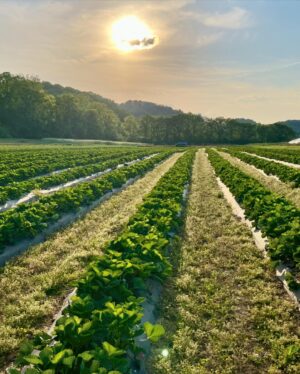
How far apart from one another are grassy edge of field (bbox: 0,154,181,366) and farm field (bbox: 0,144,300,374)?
0.09 ft

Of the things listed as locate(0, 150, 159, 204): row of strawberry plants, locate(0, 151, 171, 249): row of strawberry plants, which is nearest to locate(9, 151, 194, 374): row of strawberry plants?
locate(0, 151, 171, 249): row of strawberry plants

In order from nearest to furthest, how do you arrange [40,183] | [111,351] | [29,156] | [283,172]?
[111,351] → [40,183] → [283,172] → [29,156]

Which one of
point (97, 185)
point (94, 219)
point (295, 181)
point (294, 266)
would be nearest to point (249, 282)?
point (294, 266)

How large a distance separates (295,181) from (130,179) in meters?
9.48

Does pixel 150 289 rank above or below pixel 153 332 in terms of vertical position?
below

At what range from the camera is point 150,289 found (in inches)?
291

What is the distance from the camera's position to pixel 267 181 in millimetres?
23125

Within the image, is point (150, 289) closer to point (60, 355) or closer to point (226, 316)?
point (226, 316)

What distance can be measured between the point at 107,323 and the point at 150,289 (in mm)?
2645

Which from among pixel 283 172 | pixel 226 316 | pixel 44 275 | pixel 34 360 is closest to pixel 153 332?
pixel 34 360

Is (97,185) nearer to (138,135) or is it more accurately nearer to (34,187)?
(34,187)

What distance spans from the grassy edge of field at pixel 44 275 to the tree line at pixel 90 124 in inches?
3259

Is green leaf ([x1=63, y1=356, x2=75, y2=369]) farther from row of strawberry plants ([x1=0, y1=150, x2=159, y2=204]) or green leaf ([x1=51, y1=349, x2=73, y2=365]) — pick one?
row of strawberry plants ([x1=0, y1=150, x2=159, y2=204])

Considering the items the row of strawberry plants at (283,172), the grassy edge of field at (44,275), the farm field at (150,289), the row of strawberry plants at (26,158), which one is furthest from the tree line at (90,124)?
the farm field at (150,289)
